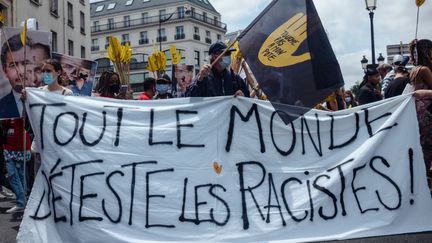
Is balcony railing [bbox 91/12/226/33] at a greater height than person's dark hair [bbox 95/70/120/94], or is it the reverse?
balcony railing [bbox 91/12/226/33]

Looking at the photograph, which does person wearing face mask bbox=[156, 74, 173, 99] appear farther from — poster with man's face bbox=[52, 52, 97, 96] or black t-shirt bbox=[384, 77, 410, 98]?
black t-shirt bbox=[384, 77, 410, 98]

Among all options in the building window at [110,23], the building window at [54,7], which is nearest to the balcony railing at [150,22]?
the building window at [110,23]

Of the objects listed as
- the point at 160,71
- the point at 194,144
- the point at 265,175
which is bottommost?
the point at 265,175

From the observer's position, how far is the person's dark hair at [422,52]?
207 inches

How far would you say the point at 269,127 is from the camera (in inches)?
177

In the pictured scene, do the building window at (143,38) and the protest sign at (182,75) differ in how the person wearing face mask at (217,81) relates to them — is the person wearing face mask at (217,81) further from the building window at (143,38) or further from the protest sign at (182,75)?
the building window at (143,38)

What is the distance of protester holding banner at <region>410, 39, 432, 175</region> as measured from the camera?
492cm

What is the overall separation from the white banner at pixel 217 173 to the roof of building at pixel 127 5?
233 ft

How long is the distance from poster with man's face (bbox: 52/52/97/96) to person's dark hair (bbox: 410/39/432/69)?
17.0ft

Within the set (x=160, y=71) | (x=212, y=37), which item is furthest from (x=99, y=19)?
(x=160, y=71)

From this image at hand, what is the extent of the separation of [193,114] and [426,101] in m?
2.23

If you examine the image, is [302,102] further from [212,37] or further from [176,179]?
[212,37]

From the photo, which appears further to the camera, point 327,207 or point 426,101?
point 426,101

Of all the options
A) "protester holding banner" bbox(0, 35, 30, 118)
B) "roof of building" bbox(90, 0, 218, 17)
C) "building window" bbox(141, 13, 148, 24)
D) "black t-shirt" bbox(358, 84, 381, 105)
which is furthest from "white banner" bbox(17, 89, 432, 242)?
"building window" bbox(141, 13, 148, 24)
